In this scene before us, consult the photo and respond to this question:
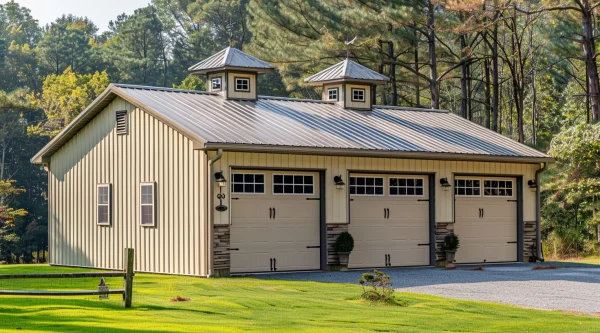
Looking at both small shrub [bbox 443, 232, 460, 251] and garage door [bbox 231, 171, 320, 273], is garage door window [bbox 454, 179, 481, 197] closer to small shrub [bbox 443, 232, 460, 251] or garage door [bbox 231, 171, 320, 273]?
small shrub [bbox 443, 232, 460, 251]

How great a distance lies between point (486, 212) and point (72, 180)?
10489 millimetres

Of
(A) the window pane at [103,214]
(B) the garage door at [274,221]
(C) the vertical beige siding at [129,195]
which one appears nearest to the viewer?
(C) the vertical beige siding at [129,195]

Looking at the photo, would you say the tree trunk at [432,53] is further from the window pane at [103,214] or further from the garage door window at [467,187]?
the window pane at [103,214]

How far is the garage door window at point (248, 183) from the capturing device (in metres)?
20.2

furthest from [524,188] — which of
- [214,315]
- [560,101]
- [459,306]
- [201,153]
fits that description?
[560,101]

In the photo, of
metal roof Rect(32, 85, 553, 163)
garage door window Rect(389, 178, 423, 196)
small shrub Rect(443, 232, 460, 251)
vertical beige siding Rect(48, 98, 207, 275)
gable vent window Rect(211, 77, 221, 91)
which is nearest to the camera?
vertical beige siding Rect(48, 98, 207, 275)

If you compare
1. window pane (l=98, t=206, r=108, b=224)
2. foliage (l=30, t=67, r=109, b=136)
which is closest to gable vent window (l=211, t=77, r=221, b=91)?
window pane (l=98, t=206, r=108, b=224)

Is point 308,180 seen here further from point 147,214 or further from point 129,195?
point 129,195

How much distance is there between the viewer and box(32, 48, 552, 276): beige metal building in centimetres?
2017

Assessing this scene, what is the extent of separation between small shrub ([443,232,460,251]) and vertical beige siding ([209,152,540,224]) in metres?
0.44

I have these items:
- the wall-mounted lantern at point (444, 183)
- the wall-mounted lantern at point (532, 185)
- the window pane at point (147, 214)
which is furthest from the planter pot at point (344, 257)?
the wall-mounted lantern at point (532, 185)

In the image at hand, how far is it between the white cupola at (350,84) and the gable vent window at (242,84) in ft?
8.79

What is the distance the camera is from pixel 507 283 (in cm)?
1853

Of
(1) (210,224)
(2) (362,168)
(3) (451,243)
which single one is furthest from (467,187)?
(1) (210,224)
